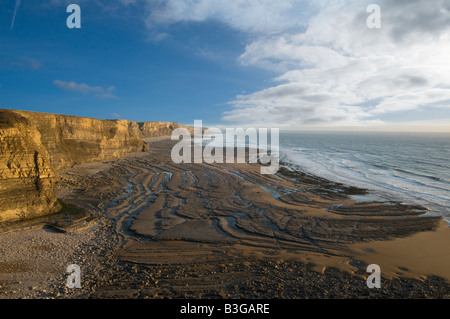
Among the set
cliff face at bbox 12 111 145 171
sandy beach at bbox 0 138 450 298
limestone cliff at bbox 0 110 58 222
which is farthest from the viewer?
cliff face at bbox 12 111 145 171

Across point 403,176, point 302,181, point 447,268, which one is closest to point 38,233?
point 447,268

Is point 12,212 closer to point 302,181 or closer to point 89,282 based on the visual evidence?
point 89,282

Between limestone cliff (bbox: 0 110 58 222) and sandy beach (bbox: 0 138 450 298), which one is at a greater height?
limestone cliff (bbox: 0 110 58 222)

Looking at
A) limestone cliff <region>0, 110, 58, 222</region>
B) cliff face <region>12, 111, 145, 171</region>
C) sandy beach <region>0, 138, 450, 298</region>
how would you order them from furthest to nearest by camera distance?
cliff face <region>12, 111, 145, 171</region> < limestone cliff <region>0, 110, 58, 222</region> < sandy beach <region>0, 138, 450, 298</region>

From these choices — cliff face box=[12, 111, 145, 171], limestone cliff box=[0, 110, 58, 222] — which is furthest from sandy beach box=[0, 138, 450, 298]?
cliff face box=[12, 111, 145, 171]

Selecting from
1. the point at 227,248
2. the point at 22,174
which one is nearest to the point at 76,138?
the point at 22,174

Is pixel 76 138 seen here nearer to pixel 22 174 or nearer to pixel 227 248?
pixel 22 174

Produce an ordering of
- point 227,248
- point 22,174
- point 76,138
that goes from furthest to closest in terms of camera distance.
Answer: point 76,138
point 22,174
point 227,248

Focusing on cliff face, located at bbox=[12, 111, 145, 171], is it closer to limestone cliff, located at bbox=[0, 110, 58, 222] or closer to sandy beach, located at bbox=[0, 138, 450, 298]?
limestone cliff, located at bbox=[0, 110, 58, 222]

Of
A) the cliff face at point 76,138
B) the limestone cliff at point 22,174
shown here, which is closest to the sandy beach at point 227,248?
the limestone cliff at point 22,174
